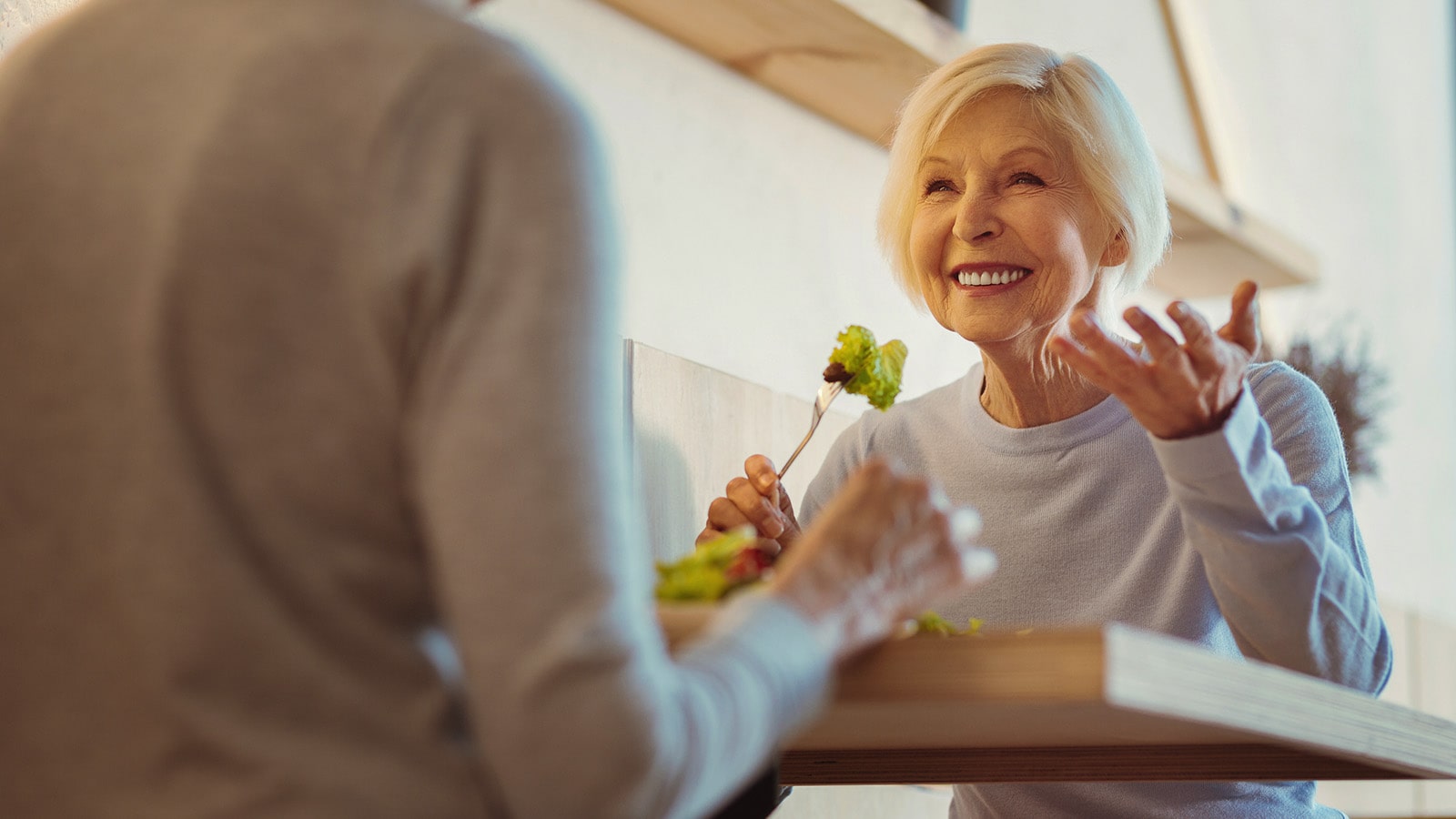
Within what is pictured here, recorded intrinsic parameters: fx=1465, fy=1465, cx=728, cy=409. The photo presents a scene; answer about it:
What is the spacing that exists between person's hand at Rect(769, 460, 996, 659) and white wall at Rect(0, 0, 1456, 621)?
0.58ft

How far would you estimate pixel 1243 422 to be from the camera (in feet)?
3.74

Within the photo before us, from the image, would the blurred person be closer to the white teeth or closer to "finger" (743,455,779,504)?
"finger" (743,455,779,504)

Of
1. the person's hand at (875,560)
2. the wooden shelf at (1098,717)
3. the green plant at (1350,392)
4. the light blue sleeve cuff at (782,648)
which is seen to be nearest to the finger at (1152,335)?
the wooden shelf at (1098,717)

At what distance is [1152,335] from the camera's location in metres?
1.12

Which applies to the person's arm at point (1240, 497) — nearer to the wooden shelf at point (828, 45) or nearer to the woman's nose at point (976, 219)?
the woman's nose at point (976, 219)

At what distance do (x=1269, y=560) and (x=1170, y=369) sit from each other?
0.19 metres

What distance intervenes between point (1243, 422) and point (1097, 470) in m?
0.46

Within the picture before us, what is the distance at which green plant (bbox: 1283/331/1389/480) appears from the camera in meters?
3.29

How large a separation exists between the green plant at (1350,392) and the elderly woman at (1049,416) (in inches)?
69.5

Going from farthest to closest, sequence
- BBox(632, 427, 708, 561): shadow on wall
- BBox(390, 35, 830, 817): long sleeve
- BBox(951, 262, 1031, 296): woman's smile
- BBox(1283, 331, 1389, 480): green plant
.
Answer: BBox(1283, 331, 1389, 480): green plant → BBox(632, 427, 708, 561): shadow on wall → BBox(951, 262, 1031, 296): woman's smile → BBox(390, 35, 830, 817): long sleeve

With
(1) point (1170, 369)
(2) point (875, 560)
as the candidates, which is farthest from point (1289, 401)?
(2) point (875, 560)

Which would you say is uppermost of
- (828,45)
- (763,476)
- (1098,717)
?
(828,45)

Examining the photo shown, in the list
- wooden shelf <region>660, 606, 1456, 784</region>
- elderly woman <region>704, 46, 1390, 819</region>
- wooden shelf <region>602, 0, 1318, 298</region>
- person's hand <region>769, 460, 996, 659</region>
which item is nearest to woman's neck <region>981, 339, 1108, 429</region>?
elderly woman <region>704, 46, 1390, 819</region>

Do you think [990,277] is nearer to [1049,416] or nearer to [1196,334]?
[1049,416]
